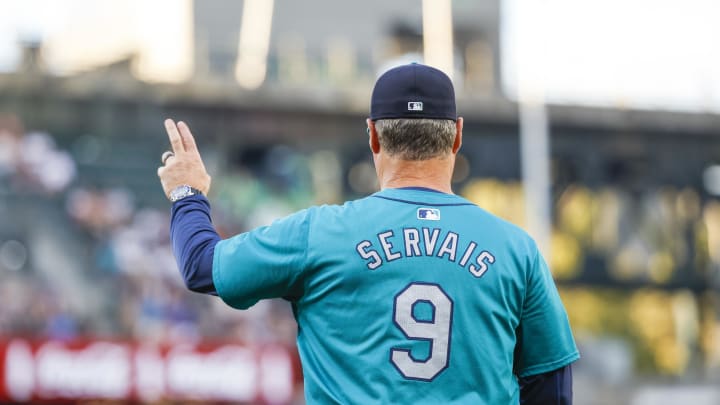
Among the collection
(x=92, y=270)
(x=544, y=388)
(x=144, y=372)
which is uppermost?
(x=92, y=270)

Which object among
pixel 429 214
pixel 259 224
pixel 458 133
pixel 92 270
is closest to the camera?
pixel 429 214

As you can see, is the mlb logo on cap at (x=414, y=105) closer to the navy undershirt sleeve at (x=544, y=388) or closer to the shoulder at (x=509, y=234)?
the shoulder at (x=509, y=234)

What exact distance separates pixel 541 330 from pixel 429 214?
0.45 m

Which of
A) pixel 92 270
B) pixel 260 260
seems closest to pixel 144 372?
pixel 92 270

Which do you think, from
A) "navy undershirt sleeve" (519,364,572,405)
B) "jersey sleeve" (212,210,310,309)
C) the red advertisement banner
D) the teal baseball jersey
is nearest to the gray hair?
the teal baseball jersey

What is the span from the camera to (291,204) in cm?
2747

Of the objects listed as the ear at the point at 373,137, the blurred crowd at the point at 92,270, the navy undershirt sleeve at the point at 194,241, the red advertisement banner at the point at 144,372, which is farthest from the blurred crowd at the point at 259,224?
the ear at the point at 373,137

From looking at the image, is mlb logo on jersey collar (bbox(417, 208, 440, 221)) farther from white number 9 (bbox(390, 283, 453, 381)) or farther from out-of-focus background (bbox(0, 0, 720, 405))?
out-of-focus background (bbox(0, 0, 720, 405))

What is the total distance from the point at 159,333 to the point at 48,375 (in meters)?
2.11

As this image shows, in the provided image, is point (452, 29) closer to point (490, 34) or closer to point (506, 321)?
point (490, 34)

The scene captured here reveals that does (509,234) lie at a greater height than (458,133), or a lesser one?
lesser

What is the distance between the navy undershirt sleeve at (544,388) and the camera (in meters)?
3.36

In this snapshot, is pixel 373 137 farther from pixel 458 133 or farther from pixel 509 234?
pixel 509 234

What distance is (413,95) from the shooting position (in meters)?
3.21
